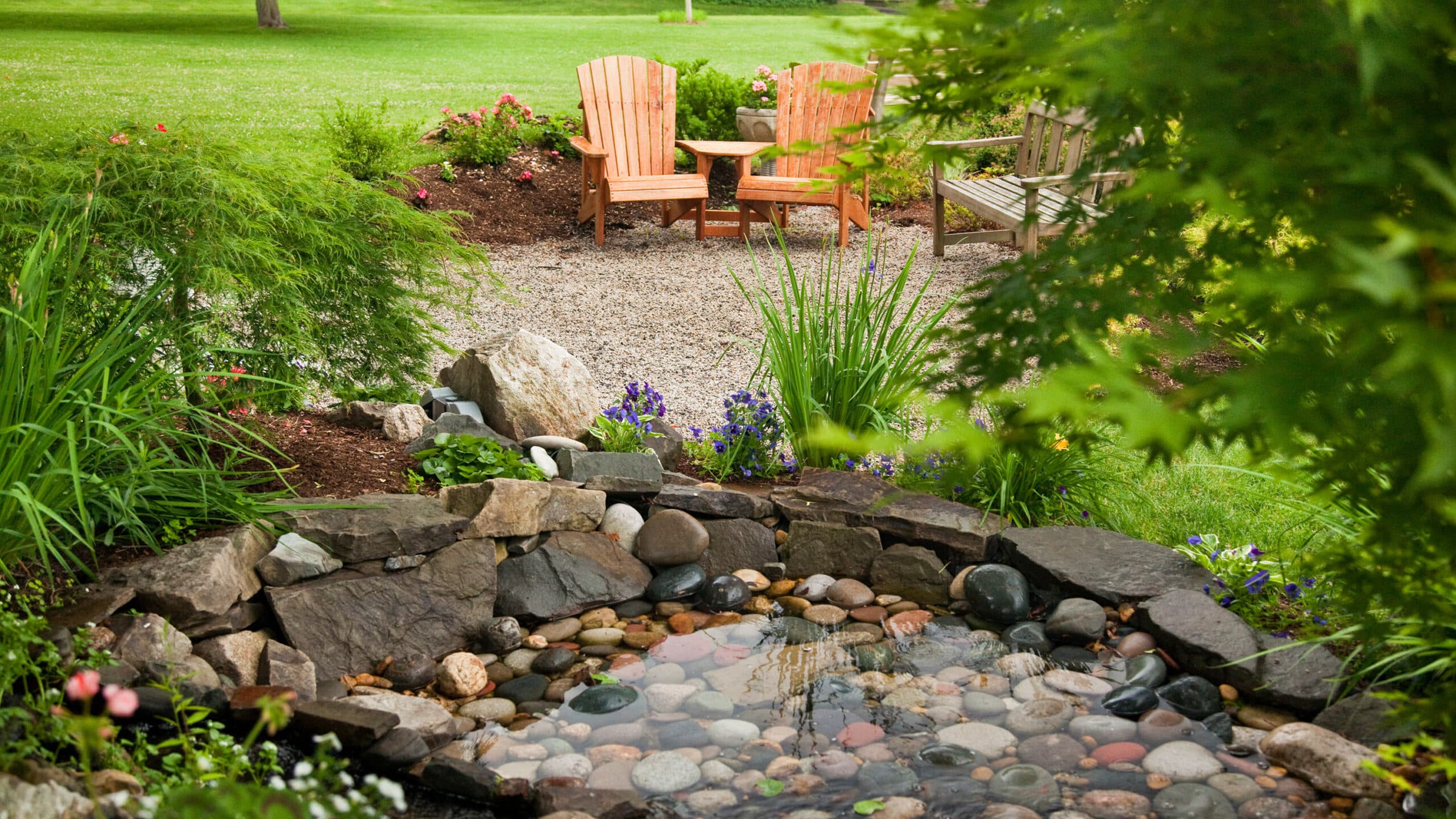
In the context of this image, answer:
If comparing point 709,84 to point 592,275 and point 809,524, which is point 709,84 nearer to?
point 592,275


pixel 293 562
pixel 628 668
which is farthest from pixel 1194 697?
pixel 293 562

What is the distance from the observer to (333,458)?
3162 millimetres

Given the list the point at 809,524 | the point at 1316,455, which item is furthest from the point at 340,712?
the point at 1316,455

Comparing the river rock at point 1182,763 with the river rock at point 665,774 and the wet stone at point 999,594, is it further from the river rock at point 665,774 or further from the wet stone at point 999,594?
the river rock at point 665,774

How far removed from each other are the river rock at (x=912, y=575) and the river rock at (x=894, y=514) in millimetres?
62

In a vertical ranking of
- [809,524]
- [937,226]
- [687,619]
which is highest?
[937,226]

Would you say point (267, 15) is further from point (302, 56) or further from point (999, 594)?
point (999, 594)


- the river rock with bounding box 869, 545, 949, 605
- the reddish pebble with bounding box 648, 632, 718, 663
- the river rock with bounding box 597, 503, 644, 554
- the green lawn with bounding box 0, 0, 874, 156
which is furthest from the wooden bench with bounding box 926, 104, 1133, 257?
the reddish pebble with bounding box 648, 632, 718, 663

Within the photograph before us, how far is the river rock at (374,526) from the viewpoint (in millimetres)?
2719

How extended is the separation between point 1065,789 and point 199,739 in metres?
1.81

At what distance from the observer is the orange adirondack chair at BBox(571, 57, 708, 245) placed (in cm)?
715

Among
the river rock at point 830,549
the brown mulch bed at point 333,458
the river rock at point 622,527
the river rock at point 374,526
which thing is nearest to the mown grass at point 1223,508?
the river rock at point 830,549

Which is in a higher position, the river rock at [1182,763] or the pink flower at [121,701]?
the pink flower at [121,701]

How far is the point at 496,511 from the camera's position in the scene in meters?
2.96
